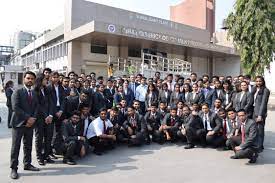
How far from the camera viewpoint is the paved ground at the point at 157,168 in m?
5.50

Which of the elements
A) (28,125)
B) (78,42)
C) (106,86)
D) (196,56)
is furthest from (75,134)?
(196,56)

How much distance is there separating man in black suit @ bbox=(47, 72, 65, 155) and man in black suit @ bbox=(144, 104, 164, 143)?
8.31ft

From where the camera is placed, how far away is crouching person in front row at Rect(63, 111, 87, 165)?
6.50m

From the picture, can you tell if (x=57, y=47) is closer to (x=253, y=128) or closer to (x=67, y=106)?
(x=67, y=106)

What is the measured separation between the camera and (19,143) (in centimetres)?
564

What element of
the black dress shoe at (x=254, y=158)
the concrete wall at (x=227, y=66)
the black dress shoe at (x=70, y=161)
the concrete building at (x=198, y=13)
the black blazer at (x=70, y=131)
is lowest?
the black dress shoe at (x=70, y=161)

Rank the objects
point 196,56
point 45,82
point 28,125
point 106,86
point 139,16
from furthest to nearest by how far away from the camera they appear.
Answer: point 196,56 < point 139,16 < point 106,86 < point 45,82 < point 28,125

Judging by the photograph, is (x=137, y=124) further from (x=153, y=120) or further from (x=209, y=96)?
(x=209, y=96)

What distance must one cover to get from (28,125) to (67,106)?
6.45 feet

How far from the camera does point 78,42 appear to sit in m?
23.1

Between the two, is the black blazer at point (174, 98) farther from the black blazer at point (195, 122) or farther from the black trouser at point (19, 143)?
the black trouser at point (19, 143)

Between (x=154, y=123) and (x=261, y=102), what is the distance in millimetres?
2926

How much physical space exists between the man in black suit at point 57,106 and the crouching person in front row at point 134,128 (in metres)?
1.86

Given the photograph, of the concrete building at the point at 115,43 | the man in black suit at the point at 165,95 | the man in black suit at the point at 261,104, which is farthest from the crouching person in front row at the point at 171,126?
the concrete building at the point at 115,43
